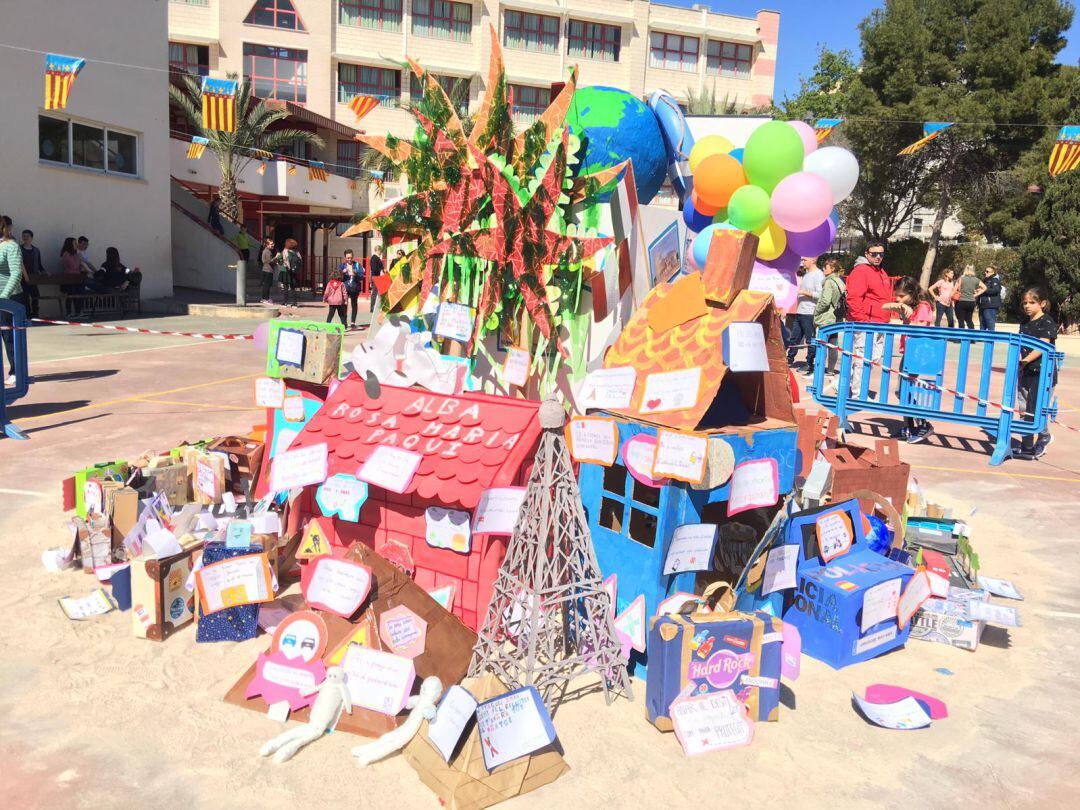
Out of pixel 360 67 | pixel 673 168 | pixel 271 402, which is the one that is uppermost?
pixel 360 67

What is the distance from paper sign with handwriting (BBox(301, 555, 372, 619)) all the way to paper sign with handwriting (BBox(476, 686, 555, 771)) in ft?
2.69

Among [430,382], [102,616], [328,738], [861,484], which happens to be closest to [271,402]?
[430,382]

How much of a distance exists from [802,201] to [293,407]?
4.16 metres

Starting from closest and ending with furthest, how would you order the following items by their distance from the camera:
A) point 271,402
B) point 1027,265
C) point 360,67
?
point 271,402, point 1027,265, point 360,67

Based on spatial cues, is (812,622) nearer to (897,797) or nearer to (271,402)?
(897,797)

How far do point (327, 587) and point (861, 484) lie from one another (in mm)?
3467

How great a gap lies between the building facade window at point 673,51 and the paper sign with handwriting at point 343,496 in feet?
149

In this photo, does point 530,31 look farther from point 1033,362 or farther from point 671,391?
point 671,391

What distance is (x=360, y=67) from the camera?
39562mm

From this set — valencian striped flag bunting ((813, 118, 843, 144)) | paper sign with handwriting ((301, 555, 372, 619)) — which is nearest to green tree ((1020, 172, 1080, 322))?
valencian striped flag bunting ((813, 118, 843, 144))

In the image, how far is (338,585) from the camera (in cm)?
352

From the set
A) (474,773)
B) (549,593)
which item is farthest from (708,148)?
(474,773)

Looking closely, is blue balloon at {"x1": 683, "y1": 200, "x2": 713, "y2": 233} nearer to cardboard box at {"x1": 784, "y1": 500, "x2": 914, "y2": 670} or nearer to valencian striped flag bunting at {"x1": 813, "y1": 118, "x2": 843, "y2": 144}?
cardboard box at {"x1": 784, "y1": 500, "x2": 914, "y2": 670}

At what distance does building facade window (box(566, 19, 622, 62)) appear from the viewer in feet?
142
